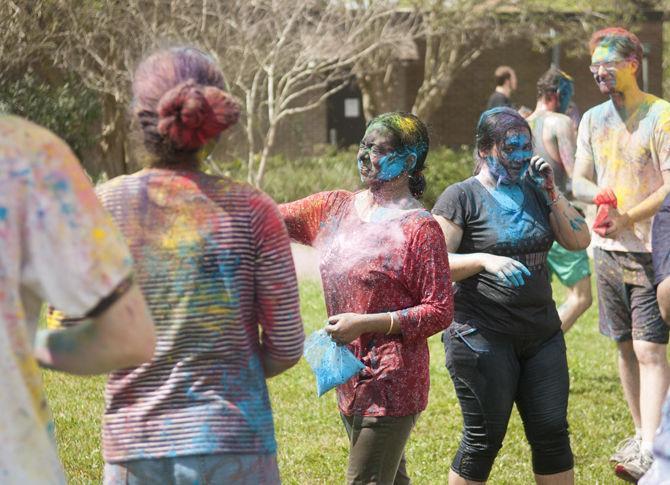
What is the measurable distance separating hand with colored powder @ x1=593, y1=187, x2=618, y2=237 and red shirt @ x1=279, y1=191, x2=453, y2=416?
1.68 metres

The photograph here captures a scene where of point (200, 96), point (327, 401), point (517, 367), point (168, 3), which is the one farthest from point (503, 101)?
point (200, 96)

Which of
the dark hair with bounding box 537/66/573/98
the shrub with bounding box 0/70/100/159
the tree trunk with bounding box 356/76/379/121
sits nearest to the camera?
the dark hair with bounding box 537/66/573/98

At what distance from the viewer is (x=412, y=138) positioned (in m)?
3.86

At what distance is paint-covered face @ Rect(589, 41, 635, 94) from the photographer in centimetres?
549

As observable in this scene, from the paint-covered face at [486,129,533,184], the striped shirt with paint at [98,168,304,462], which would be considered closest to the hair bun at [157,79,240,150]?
the striped shirt with paint at [98,168,304,462]

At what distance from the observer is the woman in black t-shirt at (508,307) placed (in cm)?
430

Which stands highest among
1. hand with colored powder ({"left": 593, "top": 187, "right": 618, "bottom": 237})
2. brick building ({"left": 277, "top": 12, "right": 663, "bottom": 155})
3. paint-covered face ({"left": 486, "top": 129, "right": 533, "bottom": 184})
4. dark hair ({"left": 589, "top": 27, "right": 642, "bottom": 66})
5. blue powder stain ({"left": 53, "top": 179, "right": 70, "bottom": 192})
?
blue powder stain ({"left": 53, "top": 179, "right": 70, "bottom": 192})

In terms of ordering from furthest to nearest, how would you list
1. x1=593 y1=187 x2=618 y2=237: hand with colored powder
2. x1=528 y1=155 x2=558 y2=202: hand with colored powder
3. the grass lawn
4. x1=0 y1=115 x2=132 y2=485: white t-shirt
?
the grass lawn, x1=593 y1=187 x2=618 y2=237: hand with colored powder, x1=528 y1=155 x2=558 y2=202: hand with colored powder, x1=0 y1=115 x2=132 y2=485: white t-shirt

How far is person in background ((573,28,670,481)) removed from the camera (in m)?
5.42

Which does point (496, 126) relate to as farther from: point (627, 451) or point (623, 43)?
point (627, 451)

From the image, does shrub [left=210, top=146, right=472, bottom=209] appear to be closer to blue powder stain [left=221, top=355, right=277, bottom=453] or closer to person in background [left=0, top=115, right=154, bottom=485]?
blue powder stain [left=221, top=355, right=277, bottom=453]

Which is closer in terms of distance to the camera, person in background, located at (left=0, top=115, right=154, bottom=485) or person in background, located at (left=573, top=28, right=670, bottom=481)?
person in background, located at (left=0, top=115, right=154, bottom=485)

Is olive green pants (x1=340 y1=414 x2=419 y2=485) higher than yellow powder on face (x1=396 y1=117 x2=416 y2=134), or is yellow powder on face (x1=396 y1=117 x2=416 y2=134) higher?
yellow powder on face (x1=396 y1=117 x2=416 y2=134)

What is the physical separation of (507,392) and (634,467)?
1.45 m
